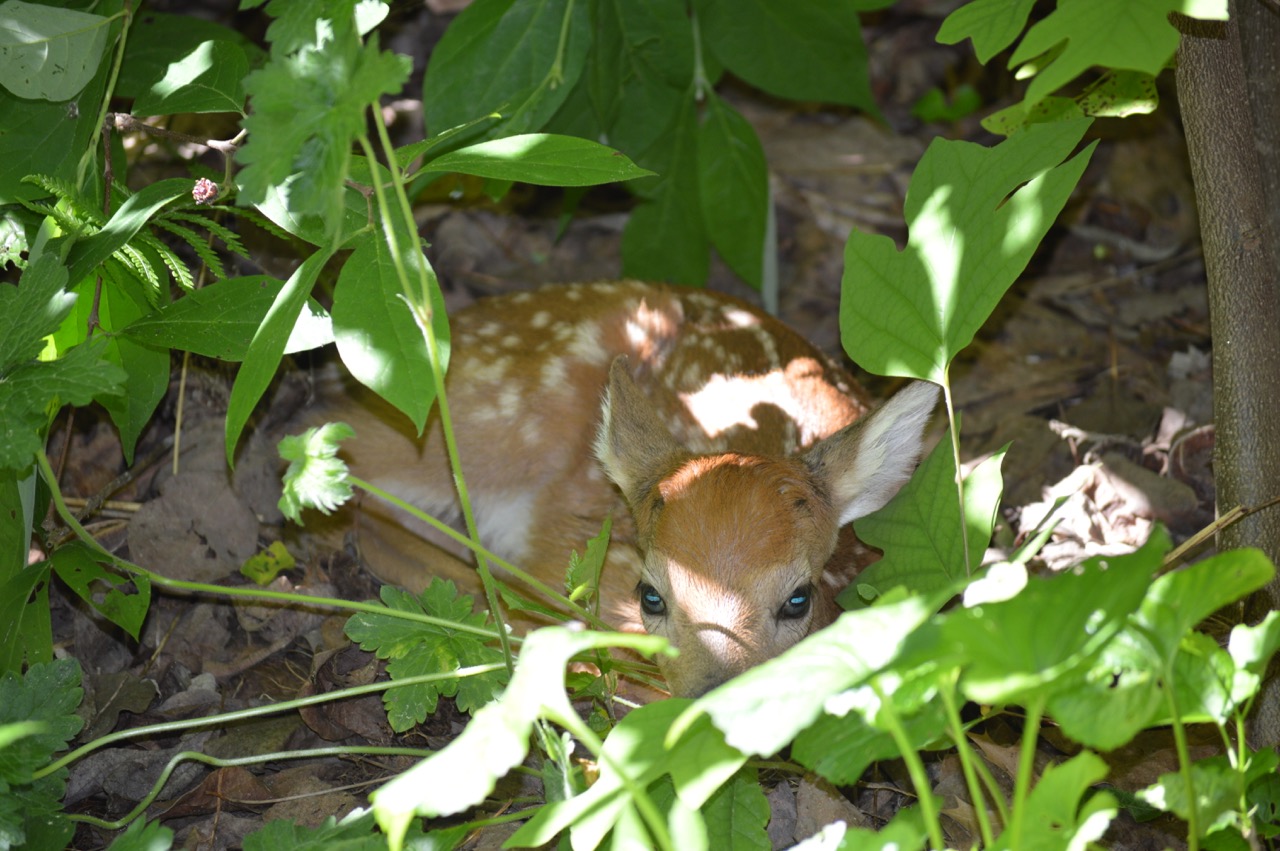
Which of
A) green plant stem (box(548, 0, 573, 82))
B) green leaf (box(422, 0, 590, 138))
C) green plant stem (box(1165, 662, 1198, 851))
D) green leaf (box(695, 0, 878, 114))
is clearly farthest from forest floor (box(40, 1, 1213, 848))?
green plant stem (box(548, 0, 573, 82))

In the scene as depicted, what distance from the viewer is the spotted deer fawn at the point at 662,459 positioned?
2.70 meters

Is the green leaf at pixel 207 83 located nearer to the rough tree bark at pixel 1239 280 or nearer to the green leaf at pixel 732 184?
the green leaf at pixel 732 184

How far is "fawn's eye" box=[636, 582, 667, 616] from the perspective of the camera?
112 inches

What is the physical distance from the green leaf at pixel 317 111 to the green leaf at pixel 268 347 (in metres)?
0.31

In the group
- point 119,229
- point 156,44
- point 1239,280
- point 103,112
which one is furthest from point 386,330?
point 1239,280

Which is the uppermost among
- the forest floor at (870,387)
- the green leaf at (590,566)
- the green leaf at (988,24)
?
the green leaf at (988,24)

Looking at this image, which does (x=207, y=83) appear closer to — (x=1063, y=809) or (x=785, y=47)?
(x=785, y=47)

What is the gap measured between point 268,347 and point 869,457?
61.2 inches

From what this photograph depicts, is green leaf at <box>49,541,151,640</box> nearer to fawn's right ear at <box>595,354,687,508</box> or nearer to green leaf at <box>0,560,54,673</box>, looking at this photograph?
green leaf at <box>0,560,54,673</box>

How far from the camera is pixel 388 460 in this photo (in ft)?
12.6

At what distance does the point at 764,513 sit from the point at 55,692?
5.01 ft

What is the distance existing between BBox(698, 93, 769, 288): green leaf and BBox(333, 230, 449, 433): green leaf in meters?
1.92

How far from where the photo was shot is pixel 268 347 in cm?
211

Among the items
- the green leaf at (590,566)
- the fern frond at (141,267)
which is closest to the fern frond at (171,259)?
the fern frond at (141,267)
